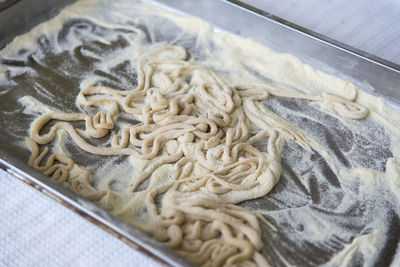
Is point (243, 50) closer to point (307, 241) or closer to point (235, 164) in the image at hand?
point (235, 164)

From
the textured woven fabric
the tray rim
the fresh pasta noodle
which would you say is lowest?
the textured woven fabric

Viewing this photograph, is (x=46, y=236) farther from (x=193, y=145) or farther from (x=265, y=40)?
(x=265, y=40)

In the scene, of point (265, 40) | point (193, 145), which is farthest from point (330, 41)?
point (193, 145)

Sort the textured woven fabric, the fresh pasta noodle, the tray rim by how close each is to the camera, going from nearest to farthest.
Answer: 1. the textured woven fabric
2. the fresh pasta noodle
3. the tray rim

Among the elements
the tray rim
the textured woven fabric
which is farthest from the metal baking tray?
the textured woven fabric

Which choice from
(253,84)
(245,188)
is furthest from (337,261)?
(253,84)

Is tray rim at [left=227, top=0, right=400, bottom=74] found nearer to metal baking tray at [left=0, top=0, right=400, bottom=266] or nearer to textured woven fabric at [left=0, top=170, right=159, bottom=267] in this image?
metal baking tray at [left=0, top=0, right=400, bottom=266]

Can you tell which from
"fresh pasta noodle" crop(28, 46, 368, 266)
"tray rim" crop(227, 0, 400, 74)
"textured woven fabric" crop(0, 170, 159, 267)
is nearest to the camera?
"textured woven fabric" crop(0, 170, 159, 267)

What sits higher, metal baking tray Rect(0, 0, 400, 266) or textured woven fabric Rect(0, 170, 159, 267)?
metal baking tray Rect(0, 0, 400, 266)
